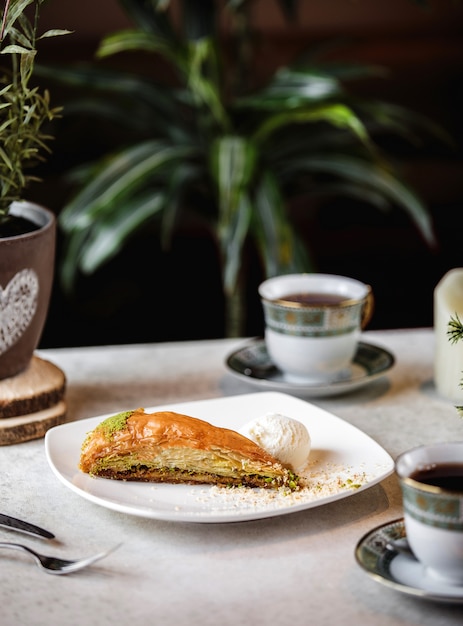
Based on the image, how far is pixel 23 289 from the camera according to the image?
1.19 meters

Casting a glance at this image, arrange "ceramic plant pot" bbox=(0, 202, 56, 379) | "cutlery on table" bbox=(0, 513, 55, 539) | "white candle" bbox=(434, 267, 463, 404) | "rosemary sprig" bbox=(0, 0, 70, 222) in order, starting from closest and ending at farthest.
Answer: "cutlery on table" bbox=(0, 513, 55, 539) → "rosemary sprig" bbox=(0, 0, 70, 222) → "ceramic plant pot" bbox=(0, 202, 56, 379) → "white candle" bbox=(434, 267, 463, 404)

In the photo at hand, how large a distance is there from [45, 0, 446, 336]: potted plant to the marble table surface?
105 cm

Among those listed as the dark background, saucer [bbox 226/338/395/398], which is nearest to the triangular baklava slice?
saucer [bbox 226/338/395/398]

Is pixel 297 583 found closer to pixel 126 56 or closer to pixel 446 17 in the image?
pixel 126 56

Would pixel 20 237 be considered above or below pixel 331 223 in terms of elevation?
above

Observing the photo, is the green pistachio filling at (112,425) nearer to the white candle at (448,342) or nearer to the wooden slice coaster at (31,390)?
the wooden slice coaster at (31,390)

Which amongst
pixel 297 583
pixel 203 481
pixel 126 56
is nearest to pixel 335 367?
pixel 203 481

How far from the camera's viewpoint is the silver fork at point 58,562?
89 cm

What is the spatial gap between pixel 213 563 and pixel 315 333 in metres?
0.51

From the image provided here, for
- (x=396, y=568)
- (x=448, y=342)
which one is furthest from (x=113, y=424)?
(x=448, y=342)

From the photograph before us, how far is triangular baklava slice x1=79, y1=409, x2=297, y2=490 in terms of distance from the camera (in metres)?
1.03

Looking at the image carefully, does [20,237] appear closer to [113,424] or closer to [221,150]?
[113,424]

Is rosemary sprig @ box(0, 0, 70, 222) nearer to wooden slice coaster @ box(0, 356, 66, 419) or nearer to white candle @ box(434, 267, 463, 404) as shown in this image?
wooden slice coaster @ box(0, 356, 66, 419)

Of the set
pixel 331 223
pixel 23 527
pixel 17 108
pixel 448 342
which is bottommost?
pixel 331 223
